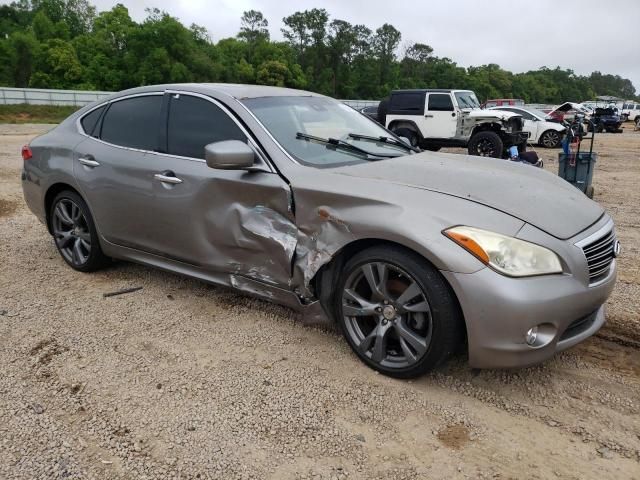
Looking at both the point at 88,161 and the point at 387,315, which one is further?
the point at 88,161

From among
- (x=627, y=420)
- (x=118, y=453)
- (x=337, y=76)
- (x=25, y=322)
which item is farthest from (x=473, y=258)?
(x=337, y=76)

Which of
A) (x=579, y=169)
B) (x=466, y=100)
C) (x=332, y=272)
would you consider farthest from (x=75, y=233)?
Answer: (x=466, y=100)

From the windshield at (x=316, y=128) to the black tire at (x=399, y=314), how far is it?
0.78 meters

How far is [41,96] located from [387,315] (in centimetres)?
3773

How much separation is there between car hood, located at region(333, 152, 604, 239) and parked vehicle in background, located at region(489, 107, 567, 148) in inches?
657

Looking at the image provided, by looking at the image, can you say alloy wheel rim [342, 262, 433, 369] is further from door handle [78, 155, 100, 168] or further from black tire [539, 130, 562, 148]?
black tire [539, 130, 562, 148]

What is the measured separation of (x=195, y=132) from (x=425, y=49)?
9959 cm

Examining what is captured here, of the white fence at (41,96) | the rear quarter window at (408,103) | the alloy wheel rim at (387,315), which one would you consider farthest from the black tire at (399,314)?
the white fence at (41,96)

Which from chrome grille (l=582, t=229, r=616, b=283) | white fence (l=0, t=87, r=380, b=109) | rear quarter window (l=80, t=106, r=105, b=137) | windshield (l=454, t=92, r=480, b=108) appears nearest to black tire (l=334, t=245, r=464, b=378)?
chrome grille (l=582, t=229, r=616, b=283)

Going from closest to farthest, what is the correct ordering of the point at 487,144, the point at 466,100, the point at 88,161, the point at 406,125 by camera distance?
the point at 88,161, the point at 487,144, the point at 466,100, the point at 406,125

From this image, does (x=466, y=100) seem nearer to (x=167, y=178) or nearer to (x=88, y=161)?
(x=88, y=161)

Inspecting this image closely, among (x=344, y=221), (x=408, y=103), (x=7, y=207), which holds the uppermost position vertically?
(x=408, y=103)

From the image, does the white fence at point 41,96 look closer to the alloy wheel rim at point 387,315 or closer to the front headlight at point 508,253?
the alloy wheel rim at point 387,315

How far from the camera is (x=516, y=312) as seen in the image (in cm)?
242
